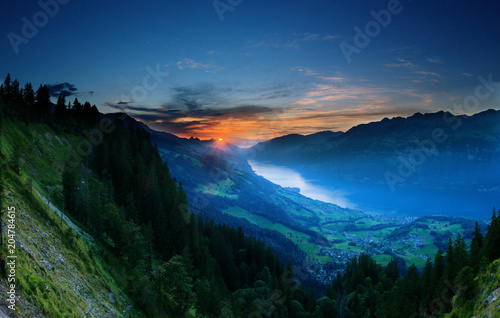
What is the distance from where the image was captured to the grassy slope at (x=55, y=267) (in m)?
22.9

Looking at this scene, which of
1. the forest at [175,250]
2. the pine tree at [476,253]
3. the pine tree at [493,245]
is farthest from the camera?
the forest at [175,250]

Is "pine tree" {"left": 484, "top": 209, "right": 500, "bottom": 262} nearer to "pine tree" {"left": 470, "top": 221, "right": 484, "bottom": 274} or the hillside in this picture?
"pine tree" {"left": 470, "top": 221, "right": 484, "bottom": 274}

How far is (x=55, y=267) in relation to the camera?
2886 cm

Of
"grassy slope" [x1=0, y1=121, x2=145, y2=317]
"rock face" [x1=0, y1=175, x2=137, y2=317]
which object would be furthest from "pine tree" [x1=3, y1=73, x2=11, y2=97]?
"rock face" [x1=0, y1=175, x2=137, y2=317]

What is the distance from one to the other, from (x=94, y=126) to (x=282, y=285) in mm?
92343

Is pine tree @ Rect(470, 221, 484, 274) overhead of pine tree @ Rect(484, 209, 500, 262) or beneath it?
beneath

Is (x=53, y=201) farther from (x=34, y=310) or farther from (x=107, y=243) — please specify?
(x=34, y=310)

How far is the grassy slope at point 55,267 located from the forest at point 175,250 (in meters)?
3.65

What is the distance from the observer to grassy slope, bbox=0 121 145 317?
22888 millimetres

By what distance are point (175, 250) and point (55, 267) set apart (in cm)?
4796

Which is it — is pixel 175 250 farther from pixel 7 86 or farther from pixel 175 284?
pixel 7 86

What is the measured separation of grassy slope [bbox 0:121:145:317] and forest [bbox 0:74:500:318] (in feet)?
12.0

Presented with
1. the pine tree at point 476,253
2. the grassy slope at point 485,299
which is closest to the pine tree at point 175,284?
the grassy slope at point 485,299

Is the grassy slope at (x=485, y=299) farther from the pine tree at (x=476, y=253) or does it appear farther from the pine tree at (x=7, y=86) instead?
the pine tree at (x=7, y=86)
